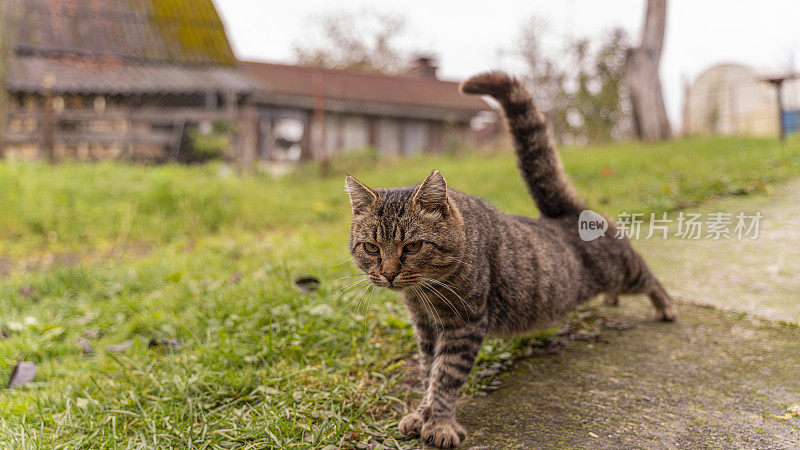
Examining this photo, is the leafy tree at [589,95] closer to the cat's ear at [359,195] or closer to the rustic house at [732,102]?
the rustic house at [732,102]

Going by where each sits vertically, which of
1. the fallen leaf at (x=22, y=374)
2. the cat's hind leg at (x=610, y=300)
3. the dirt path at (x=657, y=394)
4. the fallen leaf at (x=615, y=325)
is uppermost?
the cat's hind leg at (x=610, y=300)

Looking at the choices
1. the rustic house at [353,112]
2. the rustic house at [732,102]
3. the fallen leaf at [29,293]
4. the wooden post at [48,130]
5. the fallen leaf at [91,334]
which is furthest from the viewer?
the rustic house at [353,112]

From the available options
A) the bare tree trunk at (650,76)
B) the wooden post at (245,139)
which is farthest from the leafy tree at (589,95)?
the wooden post at (245,139)

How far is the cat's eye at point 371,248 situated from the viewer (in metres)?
2.15

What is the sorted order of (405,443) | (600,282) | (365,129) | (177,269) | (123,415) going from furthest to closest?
(365,129) < (177,269) < (600,282) < (123,415) < (405,443)

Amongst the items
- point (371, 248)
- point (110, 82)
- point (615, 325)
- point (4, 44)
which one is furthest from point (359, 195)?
point (110, 82)

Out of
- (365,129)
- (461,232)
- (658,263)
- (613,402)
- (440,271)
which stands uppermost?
(365,129)

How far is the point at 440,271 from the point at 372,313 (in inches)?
43.9

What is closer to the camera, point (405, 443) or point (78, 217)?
point (405, 443)

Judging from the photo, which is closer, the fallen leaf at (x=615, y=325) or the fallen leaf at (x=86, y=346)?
the fallen leaf at (x=615, y=325)

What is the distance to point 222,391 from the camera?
2375 mm

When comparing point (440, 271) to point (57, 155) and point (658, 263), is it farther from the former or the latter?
point (57, 155)

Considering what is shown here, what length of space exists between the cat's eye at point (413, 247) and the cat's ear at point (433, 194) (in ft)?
0.50

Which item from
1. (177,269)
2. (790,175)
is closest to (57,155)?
(177,269)
